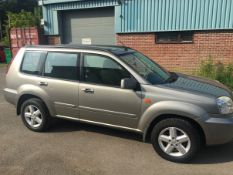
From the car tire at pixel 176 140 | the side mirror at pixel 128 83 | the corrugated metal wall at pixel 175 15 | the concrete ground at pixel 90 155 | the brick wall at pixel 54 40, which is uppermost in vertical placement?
the corrugated metal wall at pixel 175 15

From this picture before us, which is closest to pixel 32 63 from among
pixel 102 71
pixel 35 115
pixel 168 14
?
pixel 35 115

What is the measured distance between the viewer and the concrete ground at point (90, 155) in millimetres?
3732

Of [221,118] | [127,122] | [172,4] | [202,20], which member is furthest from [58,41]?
[221,118]

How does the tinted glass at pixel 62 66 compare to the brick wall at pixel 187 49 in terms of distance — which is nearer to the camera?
the tinted glass at pixel 62 66

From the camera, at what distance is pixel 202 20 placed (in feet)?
32.2

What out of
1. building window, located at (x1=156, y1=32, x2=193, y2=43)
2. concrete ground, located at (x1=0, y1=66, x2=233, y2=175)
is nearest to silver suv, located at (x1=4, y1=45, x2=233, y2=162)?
concrete ground, located at (x1=0, y1=66, x2=233, y2=175)

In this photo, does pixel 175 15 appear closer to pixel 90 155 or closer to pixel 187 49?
pixel 187 49

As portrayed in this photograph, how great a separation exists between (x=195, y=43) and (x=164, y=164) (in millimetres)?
7408

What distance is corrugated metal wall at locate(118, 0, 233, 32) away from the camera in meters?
9.48

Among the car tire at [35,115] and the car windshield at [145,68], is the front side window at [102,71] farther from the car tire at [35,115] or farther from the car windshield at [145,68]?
the car tire at [35,115]

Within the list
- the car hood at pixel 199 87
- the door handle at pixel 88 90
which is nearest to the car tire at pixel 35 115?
the door handle at pixel 88 90

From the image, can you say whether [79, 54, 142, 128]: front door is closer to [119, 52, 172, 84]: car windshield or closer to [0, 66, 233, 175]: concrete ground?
[119, 52, 172, 84]: car windshield

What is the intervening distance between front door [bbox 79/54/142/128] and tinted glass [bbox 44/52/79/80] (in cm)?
20

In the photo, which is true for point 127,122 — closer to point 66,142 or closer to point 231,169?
point 66,142
